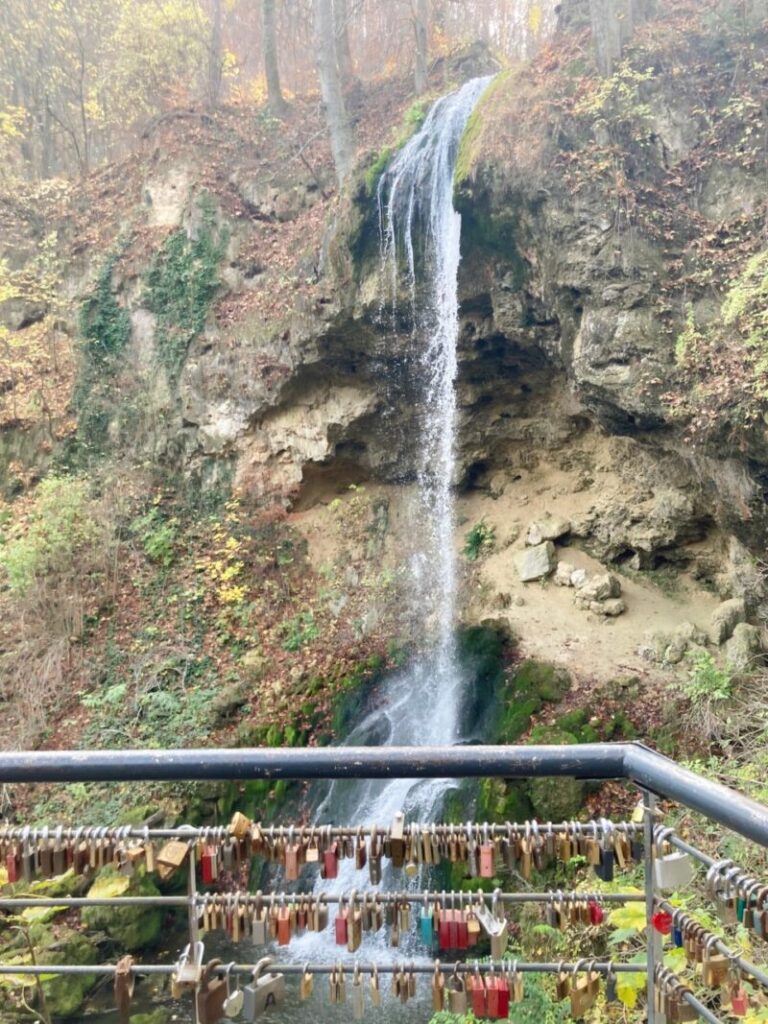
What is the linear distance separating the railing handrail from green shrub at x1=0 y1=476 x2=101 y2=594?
9.74 metres

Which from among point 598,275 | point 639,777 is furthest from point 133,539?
point 639,777

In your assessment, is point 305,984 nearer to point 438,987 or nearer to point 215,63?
point 438,987

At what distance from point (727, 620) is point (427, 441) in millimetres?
5614

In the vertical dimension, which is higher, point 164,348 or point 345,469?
point 164,348

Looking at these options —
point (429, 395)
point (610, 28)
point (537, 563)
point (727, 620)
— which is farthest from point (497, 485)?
point (610, 28)

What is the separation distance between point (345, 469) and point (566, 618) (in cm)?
487

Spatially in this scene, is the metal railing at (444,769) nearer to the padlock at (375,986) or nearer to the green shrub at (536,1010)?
the padlock at (375,986)

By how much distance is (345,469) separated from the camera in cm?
1190

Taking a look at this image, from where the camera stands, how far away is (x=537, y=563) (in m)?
9.71

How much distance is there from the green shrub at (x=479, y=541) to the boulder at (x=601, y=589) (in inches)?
77.2

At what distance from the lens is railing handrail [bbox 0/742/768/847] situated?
129 cm

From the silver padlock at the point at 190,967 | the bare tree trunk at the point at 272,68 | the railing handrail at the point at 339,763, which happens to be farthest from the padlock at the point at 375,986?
the bare tree trunk at the point at 272,68

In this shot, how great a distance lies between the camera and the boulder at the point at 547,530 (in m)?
9.94

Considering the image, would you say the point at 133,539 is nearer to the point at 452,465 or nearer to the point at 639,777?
the point at 452,465
